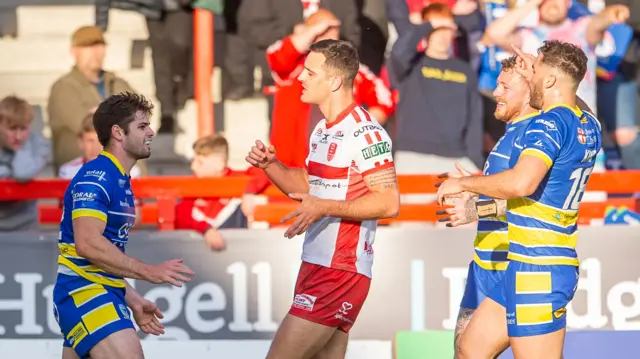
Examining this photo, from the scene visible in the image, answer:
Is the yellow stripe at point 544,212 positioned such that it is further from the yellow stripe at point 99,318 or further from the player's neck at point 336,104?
the yellow stripe at point 99,318

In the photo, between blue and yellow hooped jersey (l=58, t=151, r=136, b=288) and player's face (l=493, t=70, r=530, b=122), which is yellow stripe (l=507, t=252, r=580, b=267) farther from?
blue and yellow hooped jersey (l=58, t=151, r=136, b=288)

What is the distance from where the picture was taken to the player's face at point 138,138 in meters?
5.90

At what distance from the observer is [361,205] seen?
227 inches

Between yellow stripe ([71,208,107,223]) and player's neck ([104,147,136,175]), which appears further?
player's neck ([104,147,136,175])

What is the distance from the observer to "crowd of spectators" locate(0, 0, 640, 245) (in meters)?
8.94

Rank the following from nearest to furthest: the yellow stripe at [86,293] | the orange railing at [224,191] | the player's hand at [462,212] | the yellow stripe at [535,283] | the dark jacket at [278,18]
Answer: the yellow stripe at [86,293], the yellow stripe at [535,283], the player's hand at [462,212], the orange railing at [224,191], the dark jacket at [278,18]

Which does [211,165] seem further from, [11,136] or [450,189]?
[450,189]

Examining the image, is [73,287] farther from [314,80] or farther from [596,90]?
[596,90]

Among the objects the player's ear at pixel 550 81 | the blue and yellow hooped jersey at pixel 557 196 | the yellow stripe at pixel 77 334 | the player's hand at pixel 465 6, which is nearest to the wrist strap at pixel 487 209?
the blue and yellow hooped jersey at pixel 557 196

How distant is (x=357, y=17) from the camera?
10242 mm

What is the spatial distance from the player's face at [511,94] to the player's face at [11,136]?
13.4 feet

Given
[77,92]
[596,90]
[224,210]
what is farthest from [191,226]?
[596,90]

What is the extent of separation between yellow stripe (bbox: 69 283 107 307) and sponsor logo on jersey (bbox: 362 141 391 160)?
143 cm

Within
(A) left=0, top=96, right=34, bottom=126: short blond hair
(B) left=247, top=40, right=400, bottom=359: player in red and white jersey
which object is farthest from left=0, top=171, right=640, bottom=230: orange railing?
(B) left=247, top=40, right=400, bottom=359: player in red and white jersey
